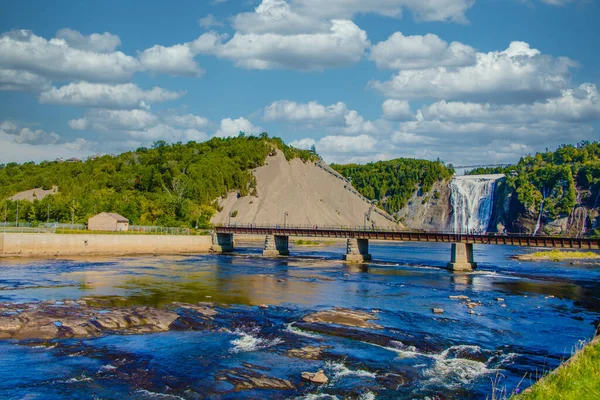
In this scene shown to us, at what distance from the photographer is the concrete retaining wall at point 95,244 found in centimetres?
7881

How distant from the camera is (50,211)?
123m

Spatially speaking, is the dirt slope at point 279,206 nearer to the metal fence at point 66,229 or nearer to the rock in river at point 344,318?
the metal fence at point 66,229

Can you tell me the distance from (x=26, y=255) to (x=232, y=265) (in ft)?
100.0

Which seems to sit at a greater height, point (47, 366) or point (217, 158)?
point (217, 158)

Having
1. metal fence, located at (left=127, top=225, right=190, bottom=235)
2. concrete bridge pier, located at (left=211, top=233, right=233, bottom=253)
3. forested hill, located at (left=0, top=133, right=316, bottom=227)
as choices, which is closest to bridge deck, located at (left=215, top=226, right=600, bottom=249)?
concrete bridge pier, located at (left=211, top=233, right=233, bottom=253)

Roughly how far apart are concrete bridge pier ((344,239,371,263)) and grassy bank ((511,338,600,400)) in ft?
242

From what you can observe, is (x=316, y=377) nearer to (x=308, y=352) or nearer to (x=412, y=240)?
(x=308, y=352)

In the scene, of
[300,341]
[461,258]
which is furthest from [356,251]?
[300,341]

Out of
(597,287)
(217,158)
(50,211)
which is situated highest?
(217,158)

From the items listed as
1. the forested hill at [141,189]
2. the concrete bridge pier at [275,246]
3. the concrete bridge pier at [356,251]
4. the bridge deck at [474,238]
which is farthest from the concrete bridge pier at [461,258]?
the forested hill at [141,189]

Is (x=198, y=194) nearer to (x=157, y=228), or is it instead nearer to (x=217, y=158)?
(x=217, y=158)

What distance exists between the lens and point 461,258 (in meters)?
80.6

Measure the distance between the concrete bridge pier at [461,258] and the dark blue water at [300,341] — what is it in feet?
40.5

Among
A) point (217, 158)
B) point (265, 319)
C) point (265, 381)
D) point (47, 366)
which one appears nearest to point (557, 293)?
point (265, 319)
